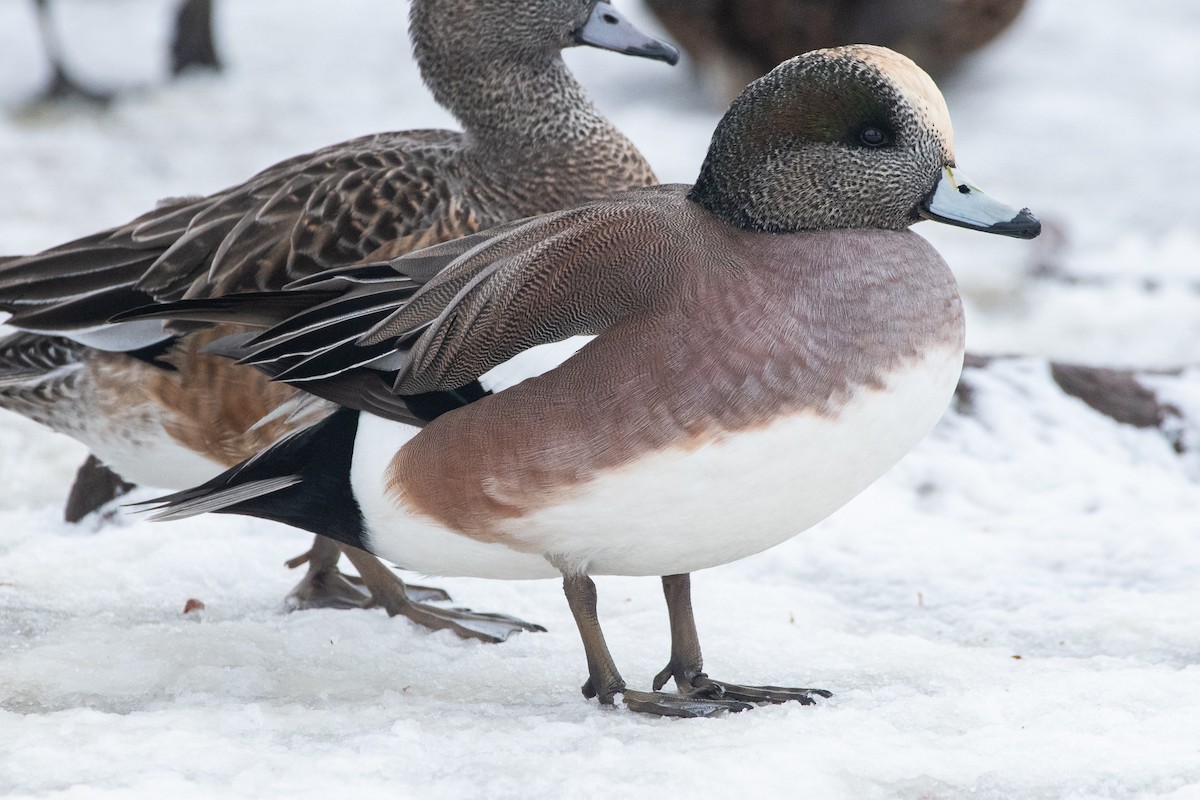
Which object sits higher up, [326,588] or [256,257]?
[256,257]

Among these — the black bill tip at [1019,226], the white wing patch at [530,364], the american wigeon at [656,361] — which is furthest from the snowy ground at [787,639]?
the black bill tip at [1019,226]

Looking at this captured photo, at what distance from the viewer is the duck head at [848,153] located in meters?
2.39

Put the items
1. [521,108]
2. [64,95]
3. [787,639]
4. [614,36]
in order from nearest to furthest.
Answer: [787,639], [521,108], [614,36], [64,95]

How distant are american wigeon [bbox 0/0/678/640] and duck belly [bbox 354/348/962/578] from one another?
0.42 meters

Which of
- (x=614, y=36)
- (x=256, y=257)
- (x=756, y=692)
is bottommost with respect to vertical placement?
(x=756, y=692)

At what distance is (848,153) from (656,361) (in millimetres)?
526

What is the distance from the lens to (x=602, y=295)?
7.54 ft

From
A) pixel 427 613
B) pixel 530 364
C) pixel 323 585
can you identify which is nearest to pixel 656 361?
pixel 530 364

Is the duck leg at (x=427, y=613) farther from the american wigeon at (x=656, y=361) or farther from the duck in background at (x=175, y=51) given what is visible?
the duck in background at (x=175, y=51)

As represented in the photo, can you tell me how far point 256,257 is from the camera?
2951 mm

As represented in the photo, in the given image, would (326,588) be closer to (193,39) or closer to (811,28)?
(811,28)

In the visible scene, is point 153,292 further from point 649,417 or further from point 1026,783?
point 1026,783

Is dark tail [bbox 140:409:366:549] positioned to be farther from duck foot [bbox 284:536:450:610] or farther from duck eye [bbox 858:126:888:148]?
duck eye [bbox 858:126:888:148]

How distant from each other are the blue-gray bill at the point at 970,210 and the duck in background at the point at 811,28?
16.2 feet
